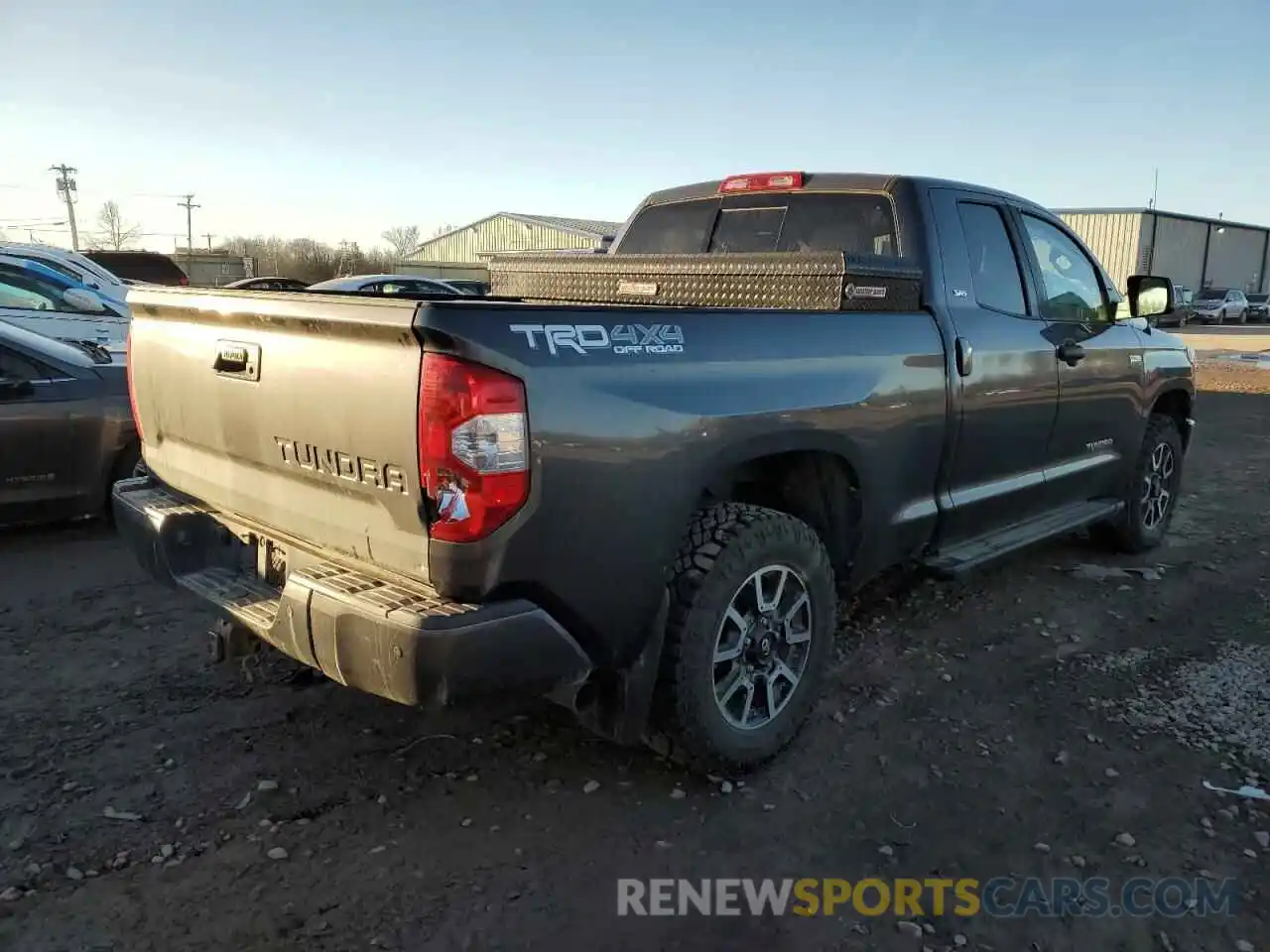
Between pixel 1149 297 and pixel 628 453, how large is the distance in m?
4.02

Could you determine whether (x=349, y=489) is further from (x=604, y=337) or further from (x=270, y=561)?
(x=604, y=337)

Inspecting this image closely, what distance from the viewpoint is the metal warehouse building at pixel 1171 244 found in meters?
45.2

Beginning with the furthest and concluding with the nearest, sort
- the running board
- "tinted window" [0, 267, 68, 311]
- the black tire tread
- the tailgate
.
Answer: "tinted window" [0, 267, 68, 311] < the black tire tread < the running board < the tailgate

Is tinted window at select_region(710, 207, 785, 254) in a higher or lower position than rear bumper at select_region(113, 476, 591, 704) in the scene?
higher

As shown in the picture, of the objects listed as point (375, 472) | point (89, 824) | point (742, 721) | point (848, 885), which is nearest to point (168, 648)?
point (89, 824)

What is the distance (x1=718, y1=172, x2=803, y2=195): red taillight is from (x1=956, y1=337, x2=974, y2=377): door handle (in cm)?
118

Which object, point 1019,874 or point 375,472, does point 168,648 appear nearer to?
point 375,472

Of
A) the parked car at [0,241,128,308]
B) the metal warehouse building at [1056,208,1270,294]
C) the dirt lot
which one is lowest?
the dirt lot

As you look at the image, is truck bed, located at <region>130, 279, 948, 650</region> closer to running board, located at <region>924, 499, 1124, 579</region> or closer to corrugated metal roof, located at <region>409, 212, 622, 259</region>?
running board, located at <region>924, 499, 1124, 579</region>

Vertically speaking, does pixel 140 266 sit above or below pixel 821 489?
above

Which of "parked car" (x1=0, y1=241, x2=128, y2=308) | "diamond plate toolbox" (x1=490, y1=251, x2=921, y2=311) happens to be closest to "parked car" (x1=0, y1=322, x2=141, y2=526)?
"diamond plate toolbox" (x1=490, y1=251, x2=921, y2=311)

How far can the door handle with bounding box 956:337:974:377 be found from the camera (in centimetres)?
403

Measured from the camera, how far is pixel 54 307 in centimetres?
965

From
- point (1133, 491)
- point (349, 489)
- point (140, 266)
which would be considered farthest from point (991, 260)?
point (140, 266)
